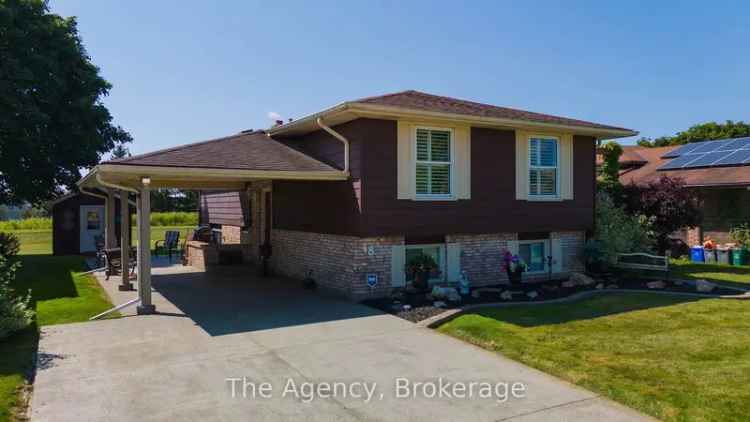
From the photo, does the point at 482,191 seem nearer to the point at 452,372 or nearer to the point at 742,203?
the point at 452,372

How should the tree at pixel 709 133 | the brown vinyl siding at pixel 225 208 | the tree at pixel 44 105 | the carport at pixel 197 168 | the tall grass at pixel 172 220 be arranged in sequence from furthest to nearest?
1. the tall grass at pixel 172 220
2. the tree at pixel 709 133
3. the tree at pixel 44 105
4. the brown vinyl siding at pixel 225 208
5. the carport at pixel 197 168

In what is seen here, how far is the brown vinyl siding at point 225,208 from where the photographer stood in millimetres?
17078

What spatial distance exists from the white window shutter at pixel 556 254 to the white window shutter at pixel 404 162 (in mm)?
4776

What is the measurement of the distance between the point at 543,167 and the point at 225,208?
12.4 metres

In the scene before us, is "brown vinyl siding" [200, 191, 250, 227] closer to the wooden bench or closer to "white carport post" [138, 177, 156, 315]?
"white carport post" [138, 177, 156, 315]

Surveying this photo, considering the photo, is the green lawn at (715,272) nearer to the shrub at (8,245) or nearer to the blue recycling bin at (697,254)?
the blue recycling bin at (697,254)

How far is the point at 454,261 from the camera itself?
11.7m

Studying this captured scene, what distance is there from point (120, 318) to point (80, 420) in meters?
4.57

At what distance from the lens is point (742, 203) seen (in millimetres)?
18484

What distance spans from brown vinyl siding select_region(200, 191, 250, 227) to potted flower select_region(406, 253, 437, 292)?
25.6ft

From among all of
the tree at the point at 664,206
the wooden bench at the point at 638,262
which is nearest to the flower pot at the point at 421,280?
the wooden bench at the point at 638,262

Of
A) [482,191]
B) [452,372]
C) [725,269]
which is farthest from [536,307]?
[725,269]

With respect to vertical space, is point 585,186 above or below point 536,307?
above

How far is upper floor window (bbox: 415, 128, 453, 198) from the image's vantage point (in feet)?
36.5
